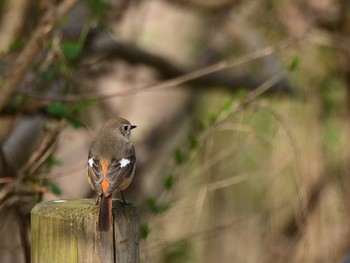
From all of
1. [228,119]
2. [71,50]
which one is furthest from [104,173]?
[228,119]

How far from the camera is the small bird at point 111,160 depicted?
12.9ft

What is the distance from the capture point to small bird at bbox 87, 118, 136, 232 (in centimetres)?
394

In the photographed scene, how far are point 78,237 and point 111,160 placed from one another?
1.35 metres

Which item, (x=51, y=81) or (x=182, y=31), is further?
(x=182, y=31)

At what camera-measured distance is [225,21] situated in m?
9.00

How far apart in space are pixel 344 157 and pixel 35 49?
214 inches

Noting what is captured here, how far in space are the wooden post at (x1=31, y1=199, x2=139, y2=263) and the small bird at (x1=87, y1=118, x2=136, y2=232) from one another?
692 mm

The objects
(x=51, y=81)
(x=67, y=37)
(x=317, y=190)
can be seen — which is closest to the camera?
(x=51, y=81)

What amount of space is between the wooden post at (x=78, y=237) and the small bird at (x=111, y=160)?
2.27 ft

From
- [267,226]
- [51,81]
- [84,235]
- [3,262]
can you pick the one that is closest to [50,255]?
[84,235]

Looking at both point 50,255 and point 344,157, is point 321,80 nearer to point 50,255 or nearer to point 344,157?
point 344,157

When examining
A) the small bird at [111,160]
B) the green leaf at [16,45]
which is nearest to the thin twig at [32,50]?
the green leaf at [16,45]

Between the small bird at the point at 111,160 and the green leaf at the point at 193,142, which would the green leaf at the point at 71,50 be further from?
the small bird at the point at 111,160

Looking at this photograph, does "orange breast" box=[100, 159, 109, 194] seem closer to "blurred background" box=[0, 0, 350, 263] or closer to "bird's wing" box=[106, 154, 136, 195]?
"bird's wing" box=[106, 154, 136, 195]
